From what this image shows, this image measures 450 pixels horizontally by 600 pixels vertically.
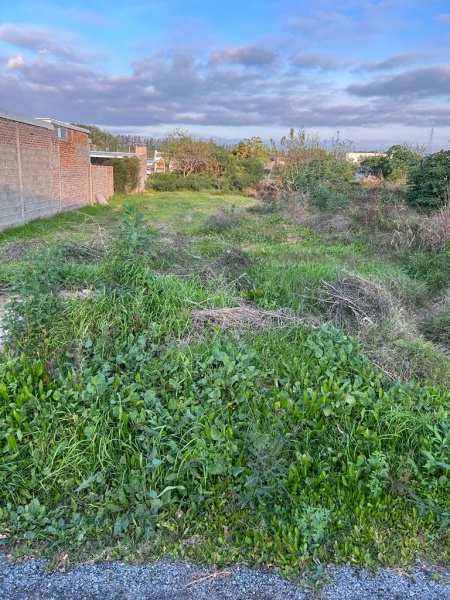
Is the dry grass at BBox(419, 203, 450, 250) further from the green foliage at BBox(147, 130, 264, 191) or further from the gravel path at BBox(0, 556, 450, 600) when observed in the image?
the green foliage at BBox(147, 130, 264, 191)

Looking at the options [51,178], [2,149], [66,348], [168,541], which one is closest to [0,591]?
[168,541]

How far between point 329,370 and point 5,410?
2.37m

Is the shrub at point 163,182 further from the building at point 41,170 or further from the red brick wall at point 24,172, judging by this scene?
the red brick wall at point 24,172

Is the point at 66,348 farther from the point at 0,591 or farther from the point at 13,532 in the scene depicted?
the point at 0,591

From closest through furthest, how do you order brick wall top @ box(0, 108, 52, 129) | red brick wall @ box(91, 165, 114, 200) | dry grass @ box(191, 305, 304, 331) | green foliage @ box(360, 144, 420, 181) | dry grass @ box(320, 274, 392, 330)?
dry grass @ box(191, 305, 304, 331) < dry grass @ box(320, 274, 392, 330) < brick wall top @ box(0, 108, 52, 129) < green foliage @ box(360, 144, 420, 181) < red brick wall @ box(91, 165, 114, 200)

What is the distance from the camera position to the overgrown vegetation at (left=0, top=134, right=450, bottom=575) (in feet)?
7.95

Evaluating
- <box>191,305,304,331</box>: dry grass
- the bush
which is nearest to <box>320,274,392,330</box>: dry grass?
<box>191,305,304,331</box>: dry grass

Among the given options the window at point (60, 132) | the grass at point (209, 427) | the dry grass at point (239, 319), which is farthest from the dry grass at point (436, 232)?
the window at point (60, 132)

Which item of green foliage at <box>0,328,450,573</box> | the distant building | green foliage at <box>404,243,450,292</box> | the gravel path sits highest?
the distant building

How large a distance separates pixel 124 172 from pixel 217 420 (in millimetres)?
23643

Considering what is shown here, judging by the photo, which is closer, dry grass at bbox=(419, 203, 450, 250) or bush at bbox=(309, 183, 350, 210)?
dry grass at bbox=(419, 203, 450, 250)

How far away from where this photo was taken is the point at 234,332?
4113 mm

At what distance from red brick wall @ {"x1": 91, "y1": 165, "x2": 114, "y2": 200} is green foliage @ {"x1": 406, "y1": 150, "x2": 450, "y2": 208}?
14.0 metres

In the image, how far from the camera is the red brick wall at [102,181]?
67.1 feet
